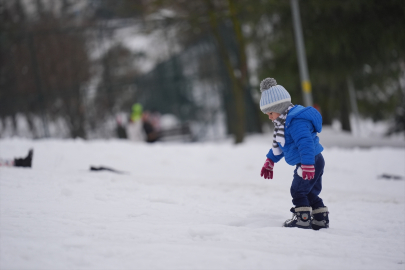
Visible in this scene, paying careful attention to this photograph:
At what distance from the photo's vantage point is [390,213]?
5.08m

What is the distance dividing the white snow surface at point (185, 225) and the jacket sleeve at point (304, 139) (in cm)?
71

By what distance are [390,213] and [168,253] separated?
316 cm

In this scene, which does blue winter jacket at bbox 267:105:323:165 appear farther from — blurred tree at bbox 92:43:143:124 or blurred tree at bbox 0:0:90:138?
blurred tree at bbox 0:0:90:138

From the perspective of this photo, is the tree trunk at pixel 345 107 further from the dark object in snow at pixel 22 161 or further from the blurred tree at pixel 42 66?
the dark object in snow at pixel 22 161

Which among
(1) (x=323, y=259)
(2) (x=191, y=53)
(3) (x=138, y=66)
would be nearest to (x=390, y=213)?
(1) (x=323, y=259)

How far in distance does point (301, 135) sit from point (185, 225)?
137 centimetres

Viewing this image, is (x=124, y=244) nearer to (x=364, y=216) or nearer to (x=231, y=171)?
(x=364, y=216)

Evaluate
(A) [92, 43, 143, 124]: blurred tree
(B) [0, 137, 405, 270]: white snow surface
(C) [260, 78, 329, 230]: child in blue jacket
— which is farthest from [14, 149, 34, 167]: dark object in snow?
(A) [92, 43, 143, 124]: blurred tree

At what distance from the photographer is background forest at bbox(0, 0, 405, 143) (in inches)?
552

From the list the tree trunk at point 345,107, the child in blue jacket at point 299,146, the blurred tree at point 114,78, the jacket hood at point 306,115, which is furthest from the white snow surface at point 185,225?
the blurred tree at point 114,78

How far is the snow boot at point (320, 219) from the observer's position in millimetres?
4277

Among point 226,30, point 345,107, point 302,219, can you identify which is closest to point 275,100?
point 302,219

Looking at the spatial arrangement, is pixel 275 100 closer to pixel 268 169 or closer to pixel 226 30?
pixel 268 169

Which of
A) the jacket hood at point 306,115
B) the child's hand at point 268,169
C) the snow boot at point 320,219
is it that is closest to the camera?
the jacket hood at point 306,115
